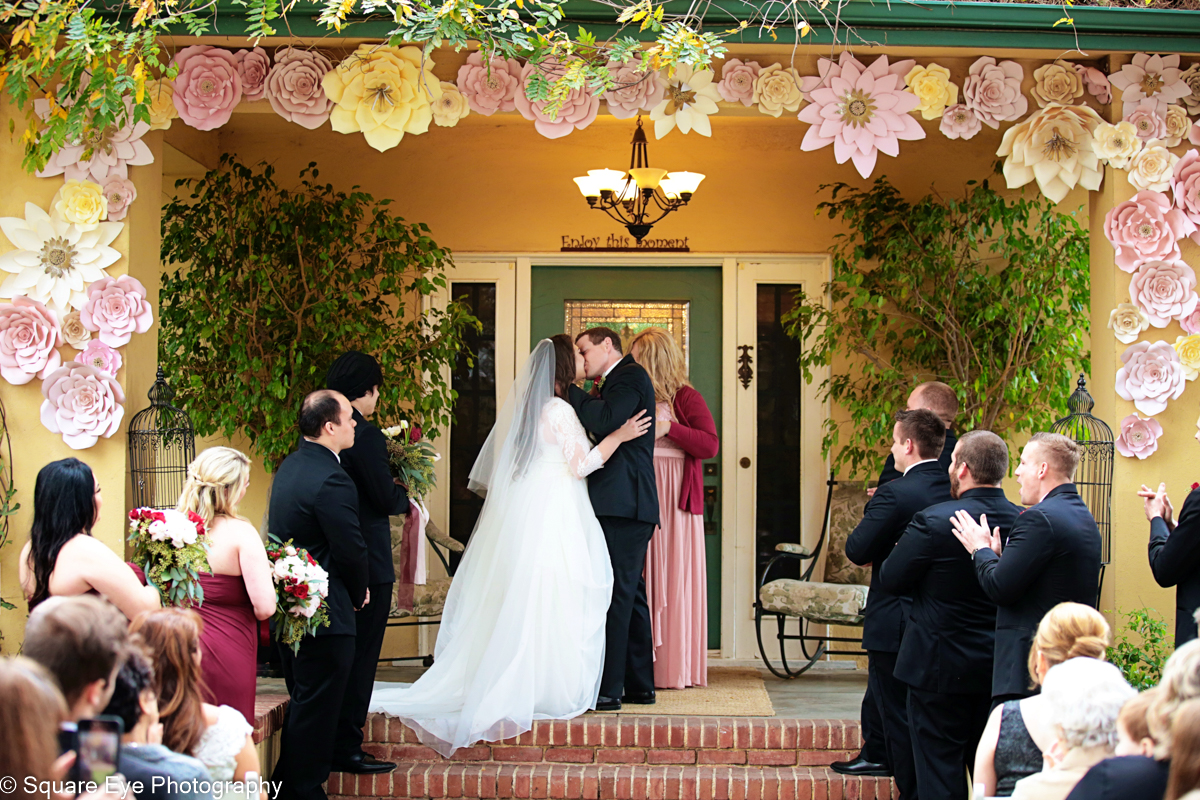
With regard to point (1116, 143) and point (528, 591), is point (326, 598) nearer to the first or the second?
point (528, 591)

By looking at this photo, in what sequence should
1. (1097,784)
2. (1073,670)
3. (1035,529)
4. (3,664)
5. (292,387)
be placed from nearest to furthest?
1. (3,664)
2. (1097,784)
3. (1073,670)
4. (1035,529)
5. (292,387)

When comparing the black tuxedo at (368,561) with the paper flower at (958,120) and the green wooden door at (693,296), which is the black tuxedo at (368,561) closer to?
the green wooden door at (693,296)

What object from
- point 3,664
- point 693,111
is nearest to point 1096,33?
point 693,111

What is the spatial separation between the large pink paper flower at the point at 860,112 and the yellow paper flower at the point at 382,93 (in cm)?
158

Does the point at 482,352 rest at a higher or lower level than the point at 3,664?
higher

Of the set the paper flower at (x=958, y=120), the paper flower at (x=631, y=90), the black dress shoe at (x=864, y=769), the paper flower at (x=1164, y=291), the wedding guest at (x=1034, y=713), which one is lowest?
the black dress shoe at (x=864, y=769)

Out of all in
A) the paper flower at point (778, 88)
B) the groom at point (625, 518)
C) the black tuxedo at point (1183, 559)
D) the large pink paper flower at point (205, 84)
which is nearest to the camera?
the black tuxedo at point (1183, 559)

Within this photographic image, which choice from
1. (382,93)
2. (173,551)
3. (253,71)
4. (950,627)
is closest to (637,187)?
(382,93)

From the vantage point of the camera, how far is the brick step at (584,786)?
4.46m

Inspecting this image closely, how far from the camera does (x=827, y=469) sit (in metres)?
6.54

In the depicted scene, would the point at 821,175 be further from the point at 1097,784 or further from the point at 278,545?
the point at 1097,784

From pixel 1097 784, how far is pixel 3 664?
2.00 m

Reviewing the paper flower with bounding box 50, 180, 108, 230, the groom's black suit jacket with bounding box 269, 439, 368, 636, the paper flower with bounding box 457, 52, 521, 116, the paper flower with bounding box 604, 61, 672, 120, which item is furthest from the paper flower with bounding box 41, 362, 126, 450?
the paper flower with bounding box 604, 61, 672, 120

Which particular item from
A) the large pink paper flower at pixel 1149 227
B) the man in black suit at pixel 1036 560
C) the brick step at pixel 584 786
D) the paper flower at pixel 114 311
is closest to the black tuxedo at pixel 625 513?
the brick step at pixel 584 786
